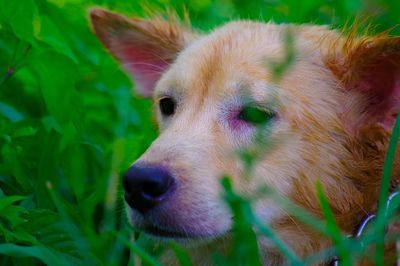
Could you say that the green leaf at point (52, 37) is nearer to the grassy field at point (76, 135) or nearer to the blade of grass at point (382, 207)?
the grassy field at point (76, 135)

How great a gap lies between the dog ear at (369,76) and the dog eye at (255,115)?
0.37 meters

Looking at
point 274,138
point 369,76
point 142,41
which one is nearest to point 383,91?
point 369,76

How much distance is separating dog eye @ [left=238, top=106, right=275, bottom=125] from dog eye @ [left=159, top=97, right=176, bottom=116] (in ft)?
1.57

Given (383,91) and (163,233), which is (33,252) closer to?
(163,233)

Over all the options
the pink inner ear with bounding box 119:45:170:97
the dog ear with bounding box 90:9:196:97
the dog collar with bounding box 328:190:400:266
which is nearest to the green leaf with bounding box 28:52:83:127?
the dog ear with bounding box 90:9:196:97

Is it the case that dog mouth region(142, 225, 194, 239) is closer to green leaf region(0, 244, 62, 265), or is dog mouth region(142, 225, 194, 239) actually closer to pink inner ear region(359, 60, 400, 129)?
green leaf region(0, 244, 62, 265)

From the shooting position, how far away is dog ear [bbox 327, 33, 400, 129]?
11.7 ft

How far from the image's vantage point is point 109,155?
15.2 ft

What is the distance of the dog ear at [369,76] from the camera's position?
3.55 m

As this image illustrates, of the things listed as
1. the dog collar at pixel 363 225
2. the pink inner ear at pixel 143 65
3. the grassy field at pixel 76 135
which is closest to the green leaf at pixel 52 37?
the grassy field at pixel 76 135

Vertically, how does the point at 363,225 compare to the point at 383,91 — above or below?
below

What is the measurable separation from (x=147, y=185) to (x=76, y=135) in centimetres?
111

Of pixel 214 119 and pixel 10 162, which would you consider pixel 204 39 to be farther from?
pixel 10 162

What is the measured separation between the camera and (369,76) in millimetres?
3680
